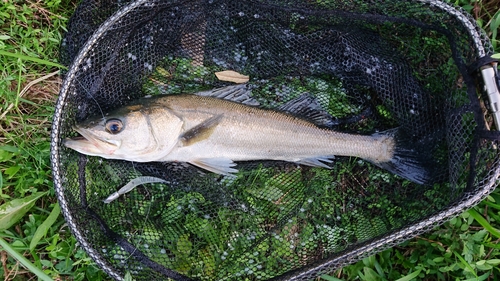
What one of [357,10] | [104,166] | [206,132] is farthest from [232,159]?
[357,10]

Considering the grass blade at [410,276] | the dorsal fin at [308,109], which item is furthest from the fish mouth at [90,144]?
the grass blade at [410,276]

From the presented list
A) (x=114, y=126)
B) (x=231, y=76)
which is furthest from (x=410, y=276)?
(x=114, y=126)

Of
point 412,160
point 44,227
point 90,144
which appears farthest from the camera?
point 44,227

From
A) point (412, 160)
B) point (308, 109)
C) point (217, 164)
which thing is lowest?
point (217, 164)

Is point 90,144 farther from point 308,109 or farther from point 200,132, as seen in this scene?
point 308,109

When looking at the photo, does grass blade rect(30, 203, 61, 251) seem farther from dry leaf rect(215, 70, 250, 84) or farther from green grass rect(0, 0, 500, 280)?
dry leaf rect(215, 70, 250, 84)

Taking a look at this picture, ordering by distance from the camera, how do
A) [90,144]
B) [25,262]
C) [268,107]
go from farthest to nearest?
1. [268,107]
2. [25,262]
3. [90,144]

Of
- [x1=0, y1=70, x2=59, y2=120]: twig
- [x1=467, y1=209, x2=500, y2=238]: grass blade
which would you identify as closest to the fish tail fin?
[x1=467, y1=209, x2=500, y2=238]: grass blade
